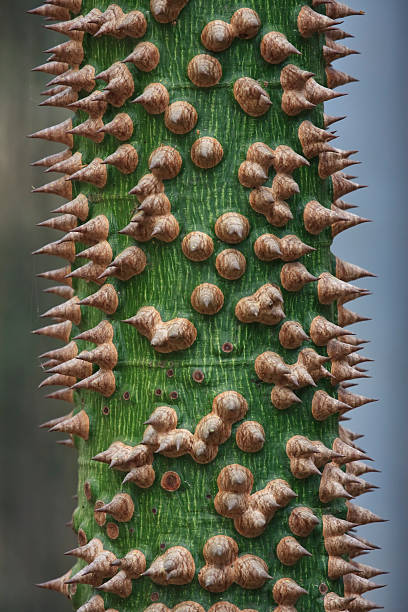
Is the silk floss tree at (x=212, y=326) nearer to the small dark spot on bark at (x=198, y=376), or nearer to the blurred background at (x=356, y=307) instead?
the small dark spot on bark at (x=198, y=376)

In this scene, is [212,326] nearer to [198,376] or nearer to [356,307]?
[198,376]

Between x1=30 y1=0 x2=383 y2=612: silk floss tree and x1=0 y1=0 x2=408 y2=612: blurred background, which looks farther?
x1=0 y1=0 x2=408 y2=612: blurred background

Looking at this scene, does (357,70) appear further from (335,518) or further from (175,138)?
(335,518)

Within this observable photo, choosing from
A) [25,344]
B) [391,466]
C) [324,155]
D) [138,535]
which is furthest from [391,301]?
[138,535]

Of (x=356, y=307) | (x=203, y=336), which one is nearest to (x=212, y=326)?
(x=203, y=336)

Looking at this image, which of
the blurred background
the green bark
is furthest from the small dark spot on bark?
the blurred background

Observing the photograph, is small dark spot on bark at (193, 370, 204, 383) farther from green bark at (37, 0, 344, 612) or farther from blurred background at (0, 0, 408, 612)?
blurred background at (0, 0, 408, 612)
